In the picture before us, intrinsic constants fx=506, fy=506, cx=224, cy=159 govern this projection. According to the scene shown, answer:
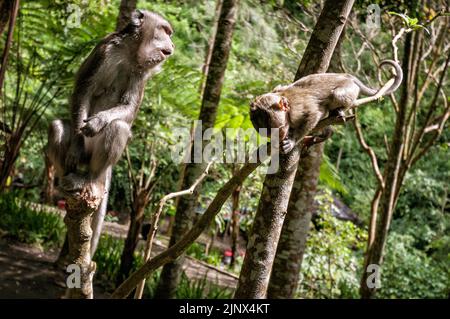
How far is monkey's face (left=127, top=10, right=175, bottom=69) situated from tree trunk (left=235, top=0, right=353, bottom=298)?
1.01 metres

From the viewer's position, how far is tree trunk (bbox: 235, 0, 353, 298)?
7.50ft

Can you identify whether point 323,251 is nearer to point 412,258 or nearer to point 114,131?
point 412,258

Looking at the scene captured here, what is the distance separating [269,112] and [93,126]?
3.38ft

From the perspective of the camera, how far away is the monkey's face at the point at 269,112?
3008 mm

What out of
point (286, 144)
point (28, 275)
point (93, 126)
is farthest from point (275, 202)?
point (28, 275)

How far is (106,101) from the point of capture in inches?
129

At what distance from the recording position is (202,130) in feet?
16.7

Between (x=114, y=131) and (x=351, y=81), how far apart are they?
5.33 ft

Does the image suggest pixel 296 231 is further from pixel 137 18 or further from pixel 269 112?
pixel 137 18

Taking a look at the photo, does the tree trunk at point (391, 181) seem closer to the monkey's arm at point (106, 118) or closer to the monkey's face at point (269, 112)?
the monkey's face at point (269, 112)

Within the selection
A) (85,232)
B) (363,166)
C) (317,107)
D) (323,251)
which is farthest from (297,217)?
(363,166)

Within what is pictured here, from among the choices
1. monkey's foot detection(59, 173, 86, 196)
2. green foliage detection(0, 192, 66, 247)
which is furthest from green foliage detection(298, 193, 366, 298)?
monkey's foot detection(59, 173, 86, 196)

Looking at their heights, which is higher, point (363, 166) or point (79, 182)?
point (79, 182)

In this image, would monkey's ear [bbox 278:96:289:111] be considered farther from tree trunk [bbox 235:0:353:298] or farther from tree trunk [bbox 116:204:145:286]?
tree trunk [bbox 116:204:145:286]
